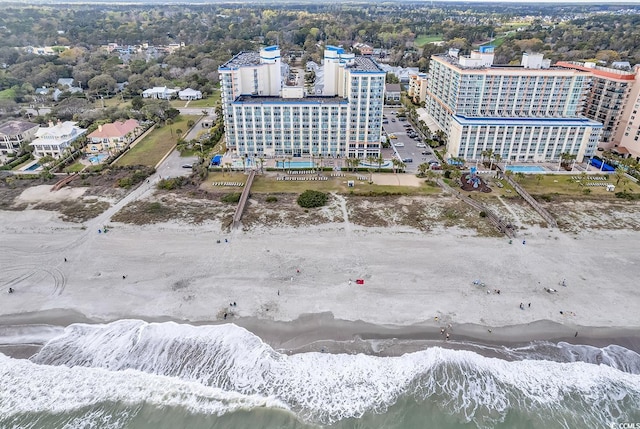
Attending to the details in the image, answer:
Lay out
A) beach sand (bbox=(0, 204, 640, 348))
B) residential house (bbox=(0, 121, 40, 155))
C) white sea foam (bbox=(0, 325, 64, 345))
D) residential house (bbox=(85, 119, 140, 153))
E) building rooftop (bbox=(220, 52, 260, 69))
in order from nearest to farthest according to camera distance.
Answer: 1. white sea foam (bbox=(0, 325, 64, 345))
2. beach sand (bbox=(0, 204, 640, 348))
3. building rooftop (bbox=(220, 52, 260, 69))
4. residential house (bbox=(0, 121, 40, 155))
5. residential house (bbox=(85, 119, 140, 153))

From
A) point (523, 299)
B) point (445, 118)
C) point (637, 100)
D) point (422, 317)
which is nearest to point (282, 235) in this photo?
point (422, 317)

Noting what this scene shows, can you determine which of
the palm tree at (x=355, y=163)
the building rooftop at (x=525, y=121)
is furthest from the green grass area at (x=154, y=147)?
the building rooftop at (x=525, y=121)

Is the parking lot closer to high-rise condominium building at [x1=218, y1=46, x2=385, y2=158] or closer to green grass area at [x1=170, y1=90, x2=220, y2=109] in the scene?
high-rise condominium building at [x1=218, y1=46, x2=385, y2=158]

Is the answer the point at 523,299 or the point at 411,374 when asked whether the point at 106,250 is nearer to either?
the point at 411,374

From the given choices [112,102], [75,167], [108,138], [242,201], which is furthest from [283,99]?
[112,102]

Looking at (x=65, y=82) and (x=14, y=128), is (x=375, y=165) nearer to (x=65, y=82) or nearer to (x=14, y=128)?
(x=14, y=128)

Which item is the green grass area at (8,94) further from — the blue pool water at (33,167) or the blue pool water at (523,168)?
the blue pool water at (523,168)

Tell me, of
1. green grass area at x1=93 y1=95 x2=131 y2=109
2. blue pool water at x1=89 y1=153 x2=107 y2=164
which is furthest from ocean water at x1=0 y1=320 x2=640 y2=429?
green grass area at x1=93 y1=95 x2=131 y2=109

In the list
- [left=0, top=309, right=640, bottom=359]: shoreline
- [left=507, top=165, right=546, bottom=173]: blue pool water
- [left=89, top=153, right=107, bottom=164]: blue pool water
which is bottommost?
[left=0, top=309, right=640, bottom=359]: shoreline
